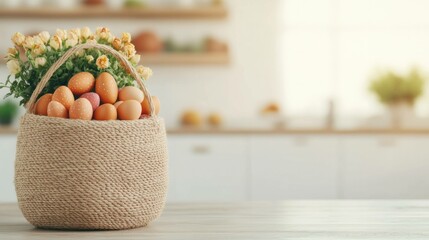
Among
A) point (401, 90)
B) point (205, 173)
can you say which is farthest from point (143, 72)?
point (401, 90)

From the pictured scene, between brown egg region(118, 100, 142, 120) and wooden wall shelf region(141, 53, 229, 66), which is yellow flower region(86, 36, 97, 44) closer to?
brown egg region(118, 100, 142, 120)

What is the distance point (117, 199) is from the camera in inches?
56.9

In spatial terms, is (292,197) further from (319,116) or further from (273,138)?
(319,116)

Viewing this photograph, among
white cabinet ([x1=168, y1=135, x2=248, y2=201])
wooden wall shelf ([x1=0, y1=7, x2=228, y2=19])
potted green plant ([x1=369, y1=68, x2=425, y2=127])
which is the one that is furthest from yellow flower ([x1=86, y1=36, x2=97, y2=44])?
wooden wall shelf ([x1=0, y1=7, x2=228, y2=19])

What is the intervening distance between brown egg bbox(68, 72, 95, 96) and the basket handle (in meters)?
0.04

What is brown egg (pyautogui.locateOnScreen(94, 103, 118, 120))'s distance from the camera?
146 cm

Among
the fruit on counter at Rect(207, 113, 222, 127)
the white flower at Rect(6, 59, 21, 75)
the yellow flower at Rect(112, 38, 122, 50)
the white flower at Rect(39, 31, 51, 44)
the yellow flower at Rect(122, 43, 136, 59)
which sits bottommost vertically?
the fruit on counter at Rect(207, 113, 222, 127)

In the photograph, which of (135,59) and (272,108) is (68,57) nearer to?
(135,59)

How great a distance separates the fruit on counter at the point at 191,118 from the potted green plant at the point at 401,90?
45.4 inches

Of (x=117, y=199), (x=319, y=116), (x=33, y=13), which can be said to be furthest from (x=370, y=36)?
(x=117, y=199)

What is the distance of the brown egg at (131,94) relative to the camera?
150 cm

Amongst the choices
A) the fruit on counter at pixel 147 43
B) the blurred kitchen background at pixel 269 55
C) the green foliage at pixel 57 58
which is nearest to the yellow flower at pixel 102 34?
the green foliage at pixel 57 58

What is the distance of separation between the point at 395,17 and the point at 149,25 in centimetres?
162

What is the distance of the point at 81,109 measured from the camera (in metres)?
1.44
